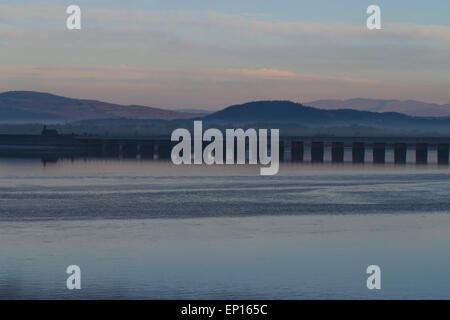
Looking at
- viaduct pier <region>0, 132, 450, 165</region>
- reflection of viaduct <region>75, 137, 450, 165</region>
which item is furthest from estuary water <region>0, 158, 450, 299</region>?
viaduct pier <region>0, 132, 450, 165</region>

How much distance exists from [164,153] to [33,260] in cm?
7855

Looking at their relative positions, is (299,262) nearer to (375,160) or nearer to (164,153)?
(375,160)

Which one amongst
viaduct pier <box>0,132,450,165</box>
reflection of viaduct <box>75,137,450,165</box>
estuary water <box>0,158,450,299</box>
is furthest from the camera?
viaduct pier <box>0,132,450,165</box>

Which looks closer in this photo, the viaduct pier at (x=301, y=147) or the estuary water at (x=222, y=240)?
the estuary water at (x=222, y=240)

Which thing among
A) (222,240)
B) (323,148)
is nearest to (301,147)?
(323,148)

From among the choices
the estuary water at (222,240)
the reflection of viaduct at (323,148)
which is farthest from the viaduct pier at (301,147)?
the estuary water at (222,240)

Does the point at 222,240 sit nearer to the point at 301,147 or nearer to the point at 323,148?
the point at 301,147

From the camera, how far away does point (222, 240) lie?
87.4ft

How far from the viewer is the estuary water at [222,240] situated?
1966 cm

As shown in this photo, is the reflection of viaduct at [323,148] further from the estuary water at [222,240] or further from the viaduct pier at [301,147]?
the estuary water at [222,240]

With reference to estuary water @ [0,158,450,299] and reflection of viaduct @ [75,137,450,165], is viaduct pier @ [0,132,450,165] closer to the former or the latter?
reflection of viaduct @ [75,137,450,165]

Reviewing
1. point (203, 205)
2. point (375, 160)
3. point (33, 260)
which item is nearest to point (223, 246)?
point (33, 260)

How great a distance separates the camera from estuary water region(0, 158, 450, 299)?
64.5 ft

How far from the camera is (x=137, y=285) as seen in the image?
19.5 meters
